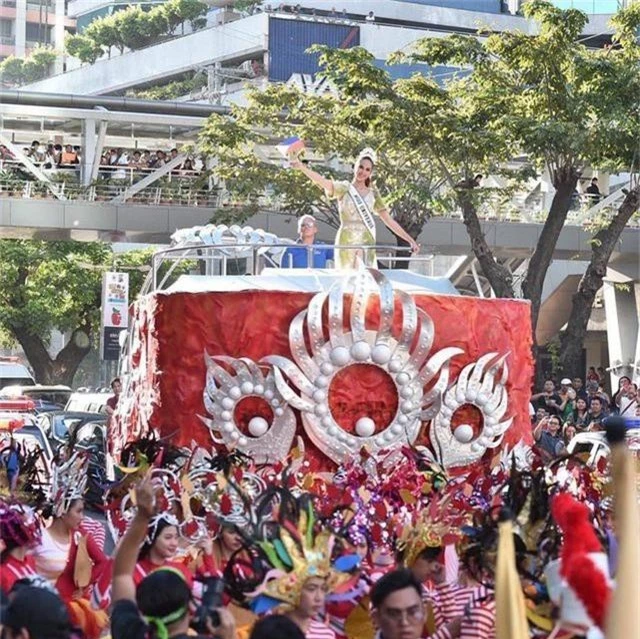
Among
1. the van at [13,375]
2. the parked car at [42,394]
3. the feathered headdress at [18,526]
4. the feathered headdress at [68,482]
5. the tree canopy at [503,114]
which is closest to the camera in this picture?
the feathered headdress at [18,526]

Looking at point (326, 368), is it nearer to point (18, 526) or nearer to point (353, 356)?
point (353, 356)

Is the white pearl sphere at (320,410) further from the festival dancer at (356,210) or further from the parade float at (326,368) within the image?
the festival dancer at (356,210)

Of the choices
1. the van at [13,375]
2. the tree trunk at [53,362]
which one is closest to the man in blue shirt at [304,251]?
the van at [13,375]

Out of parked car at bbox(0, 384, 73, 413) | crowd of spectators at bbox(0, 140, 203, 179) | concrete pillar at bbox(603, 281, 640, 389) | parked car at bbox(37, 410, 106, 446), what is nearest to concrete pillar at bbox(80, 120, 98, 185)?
crowd of spectators at bbox(0, 140, 203, 179)

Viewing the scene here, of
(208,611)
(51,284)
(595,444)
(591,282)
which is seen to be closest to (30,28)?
(51,284)

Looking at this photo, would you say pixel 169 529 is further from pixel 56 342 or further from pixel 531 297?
pixel 56 342

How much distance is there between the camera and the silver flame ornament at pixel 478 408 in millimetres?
16484

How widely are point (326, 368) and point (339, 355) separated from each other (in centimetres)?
15

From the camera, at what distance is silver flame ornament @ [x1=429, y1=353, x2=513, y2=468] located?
54.1 ft

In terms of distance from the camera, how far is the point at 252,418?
53.0 ft

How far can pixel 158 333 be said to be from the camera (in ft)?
54.4

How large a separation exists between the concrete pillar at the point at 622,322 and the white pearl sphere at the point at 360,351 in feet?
83.9

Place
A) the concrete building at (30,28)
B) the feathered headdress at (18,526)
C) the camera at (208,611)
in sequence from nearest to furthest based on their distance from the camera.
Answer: the camera at (208,611) → the feathered headdress at (18,526) → the concrete building at (30,28)

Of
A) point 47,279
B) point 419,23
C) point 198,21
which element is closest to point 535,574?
point 47,279
